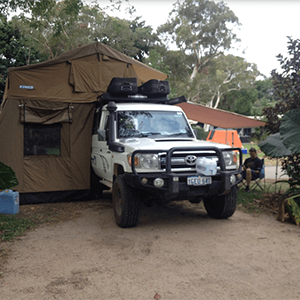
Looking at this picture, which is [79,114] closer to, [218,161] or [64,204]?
[64,204]

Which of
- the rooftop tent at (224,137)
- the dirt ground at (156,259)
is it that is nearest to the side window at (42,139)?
the dirt ground at (156,259)

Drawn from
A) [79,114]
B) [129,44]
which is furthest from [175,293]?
[129,44]

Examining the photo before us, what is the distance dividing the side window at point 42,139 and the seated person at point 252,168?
183 inches

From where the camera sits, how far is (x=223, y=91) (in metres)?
40.8

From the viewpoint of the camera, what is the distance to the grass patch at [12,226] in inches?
218

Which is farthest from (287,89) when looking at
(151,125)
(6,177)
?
(6,177)

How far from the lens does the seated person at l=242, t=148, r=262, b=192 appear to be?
344 inches

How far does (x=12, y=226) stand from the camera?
602 centimetres

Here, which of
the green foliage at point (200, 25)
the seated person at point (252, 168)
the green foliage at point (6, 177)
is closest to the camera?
the green foliage at point (6, 177)

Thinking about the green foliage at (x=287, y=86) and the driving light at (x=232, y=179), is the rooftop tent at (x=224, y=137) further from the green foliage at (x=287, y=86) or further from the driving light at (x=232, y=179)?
the driving light at (x=232, y=179)

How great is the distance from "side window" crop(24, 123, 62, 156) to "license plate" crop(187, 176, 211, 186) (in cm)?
386

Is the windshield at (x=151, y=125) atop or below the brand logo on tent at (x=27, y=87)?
below

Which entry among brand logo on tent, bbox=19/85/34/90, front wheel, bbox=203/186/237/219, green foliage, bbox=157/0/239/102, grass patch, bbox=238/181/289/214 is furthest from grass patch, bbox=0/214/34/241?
green foliage, bbox=157/0/239/102

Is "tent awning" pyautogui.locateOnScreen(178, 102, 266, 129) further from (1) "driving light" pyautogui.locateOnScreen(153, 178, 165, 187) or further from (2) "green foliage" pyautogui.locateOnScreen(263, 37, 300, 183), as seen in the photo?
(1) "driving light" pyautogui.locateOnScreen(153, 178, 165, 187)
